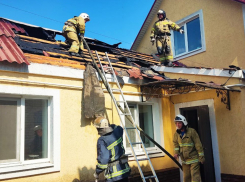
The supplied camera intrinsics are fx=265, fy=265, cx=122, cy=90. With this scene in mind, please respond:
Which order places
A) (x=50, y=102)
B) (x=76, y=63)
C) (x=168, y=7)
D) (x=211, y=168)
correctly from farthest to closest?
1. (x=168, y=7)
2. (x=211, y=168)
3. (x=76, y=63)
4. (x=50, y=102)

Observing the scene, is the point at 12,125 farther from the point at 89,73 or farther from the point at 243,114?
the point at 243,114

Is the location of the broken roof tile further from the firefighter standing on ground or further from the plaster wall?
the plaster wall

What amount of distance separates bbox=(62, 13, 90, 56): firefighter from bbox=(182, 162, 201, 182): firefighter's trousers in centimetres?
407

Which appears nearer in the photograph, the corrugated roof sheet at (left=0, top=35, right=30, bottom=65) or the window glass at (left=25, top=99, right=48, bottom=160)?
the corrugated roof sheet at (left=0, top=35, right=30, bottom=65)

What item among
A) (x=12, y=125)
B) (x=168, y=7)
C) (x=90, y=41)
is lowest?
(x=12, y=125)

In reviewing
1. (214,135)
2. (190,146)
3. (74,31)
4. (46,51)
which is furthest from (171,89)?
(46,51)

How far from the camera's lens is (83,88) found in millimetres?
5867

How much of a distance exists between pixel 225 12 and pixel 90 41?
4854 millimetres

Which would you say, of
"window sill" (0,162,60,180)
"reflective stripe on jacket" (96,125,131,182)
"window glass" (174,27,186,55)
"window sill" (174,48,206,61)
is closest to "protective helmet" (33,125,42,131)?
"window sill" (0,162,60,180)

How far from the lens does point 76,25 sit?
762cm

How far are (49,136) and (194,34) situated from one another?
725 cm

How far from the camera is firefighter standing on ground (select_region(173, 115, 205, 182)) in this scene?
576 cm

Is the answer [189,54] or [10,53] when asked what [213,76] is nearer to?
[189,54]

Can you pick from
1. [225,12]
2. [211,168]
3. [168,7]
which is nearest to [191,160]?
[211,168]
